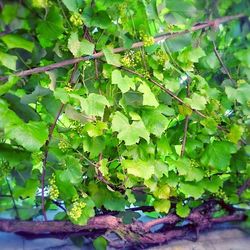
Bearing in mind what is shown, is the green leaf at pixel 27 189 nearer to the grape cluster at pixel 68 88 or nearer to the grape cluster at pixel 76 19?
the grape cluster at pixel 68 88

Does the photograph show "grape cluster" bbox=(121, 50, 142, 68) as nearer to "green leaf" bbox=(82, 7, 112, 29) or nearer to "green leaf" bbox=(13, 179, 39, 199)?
"green leaf" bbox=(82, 7, 112, 29)

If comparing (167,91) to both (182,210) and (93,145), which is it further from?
(182,210)

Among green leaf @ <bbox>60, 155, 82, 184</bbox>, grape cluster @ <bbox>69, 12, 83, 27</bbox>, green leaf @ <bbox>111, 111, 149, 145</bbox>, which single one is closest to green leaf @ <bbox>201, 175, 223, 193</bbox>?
green leaf @ <bbox>111, 111, 149, 145</bbox>

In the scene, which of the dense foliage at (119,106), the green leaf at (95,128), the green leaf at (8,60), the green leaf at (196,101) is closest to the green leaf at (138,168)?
the dense foliage at (119,106)

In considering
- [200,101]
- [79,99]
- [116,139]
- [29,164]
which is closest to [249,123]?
[200,101]

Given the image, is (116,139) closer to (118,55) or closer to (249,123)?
(118,55)
